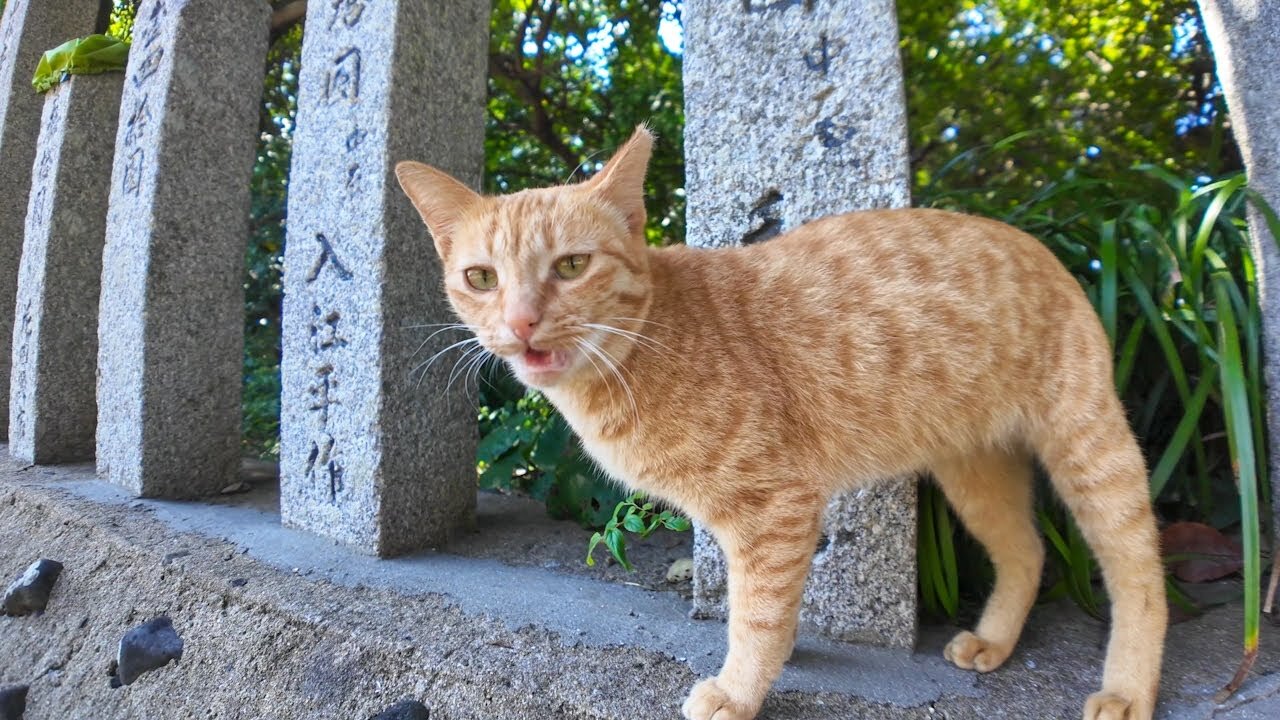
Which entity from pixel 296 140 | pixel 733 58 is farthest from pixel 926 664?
pixel 296 140

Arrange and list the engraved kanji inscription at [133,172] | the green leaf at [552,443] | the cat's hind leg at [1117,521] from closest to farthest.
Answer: the cat's hind leg at [1117,521] → the green leaf at [552,443] → the engraved kanji inscription at [133,172]

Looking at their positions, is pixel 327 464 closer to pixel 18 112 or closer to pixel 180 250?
pixel 180 250

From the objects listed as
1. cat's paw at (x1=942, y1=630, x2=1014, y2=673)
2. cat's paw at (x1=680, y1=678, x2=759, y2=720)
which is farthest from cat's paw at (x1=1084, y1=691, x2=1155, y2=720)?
cat's paw at (x1=680, y1=678, x2=759, y2=720)

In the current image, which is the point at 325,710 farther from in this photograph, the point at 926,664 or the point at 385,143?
the point at 385,143

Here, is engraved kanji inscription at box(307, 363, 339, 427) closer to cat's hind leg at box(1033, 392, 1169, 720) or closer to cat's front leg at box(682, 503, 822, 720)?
cat's front leg at box(682, 503, 822, 720)

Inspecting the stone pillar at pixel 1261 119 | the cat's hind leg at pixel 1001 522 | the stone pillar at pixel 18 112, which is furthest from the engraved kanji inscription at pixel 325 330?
the stone pillar at pixel 18 112

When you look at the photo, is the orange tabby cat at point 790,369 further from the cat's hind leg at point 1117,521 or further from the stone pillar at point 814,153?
the stone pillar at point 814,153

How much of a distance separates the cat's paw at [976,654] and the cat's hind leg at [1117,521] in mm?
228

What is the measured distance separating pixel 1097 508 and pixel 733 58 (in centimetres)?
157

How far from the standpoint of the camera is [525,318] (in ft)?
4.83

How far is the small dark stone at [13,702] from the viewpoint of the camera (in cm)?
226

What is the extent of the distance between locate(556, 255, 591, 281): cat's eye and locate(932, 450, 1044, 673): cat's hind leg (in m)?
1.18

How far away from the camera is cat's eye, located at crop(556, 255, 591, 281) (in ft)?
5.27

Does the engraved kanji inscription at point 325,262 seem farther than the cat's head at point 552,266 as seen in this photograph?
Yes
